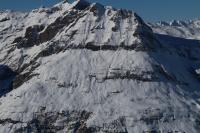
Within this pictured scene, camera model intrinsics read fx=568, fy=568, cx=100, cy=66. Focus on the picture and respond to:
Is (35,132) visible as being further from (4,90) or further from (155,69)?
(155,69)

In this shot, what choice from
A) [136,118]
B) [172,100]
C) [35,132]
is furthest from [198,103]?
[35,132]

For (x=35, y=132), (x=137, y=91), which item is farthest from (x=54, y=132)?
(x=137, y=91)

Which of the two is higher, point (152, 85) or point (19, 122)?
point (152, 85)

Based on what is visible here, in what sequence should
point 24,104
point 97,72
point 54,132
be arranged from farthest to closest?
point 97,72, point 24,104, point 54,132

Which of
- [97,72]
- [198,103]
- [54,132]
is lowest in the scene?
[54,132]

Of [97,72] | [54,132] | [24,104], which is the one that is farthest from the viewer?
[97,72]

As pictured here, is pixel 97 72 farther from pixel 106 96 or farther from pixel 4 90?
pixel 4 90

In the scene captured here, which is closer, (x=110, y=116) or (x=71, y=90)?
(x=110, y=116)

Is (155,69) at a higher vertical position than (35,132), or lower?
higher

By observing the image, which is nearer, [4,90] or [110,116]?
[110,116]
